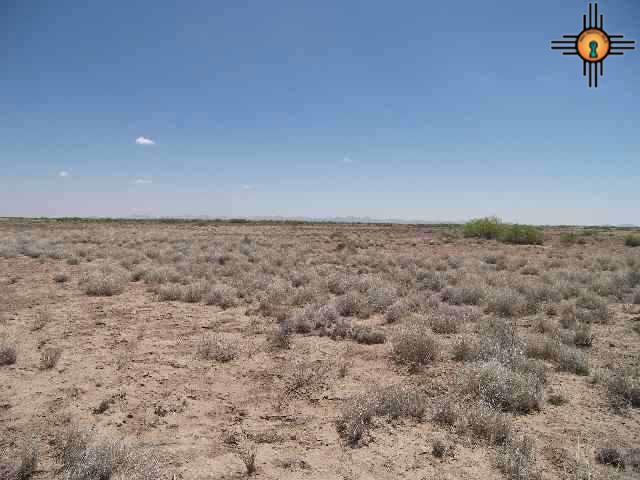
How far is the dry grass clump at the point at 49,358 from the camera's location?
5.99 meters

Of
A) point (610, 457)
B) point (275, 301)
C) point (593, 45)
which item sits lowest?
point (610, 457)

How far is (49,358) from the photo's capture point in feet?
19.9

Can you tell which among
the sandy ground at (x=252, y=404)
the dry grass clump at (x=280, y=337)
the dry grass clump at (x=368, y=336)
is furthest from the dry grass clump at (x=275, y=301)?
the dry grass clump at (x=368, y=336)

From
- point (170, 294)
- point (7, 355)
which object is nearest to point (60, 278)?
point (170, 294)

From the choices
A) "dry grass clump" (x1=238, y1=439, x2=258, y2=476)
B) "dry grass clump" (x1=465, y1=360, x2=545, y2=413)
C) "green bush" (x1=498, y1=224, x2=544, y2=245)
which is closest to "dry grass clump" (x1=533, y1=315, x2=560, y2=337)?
"dry grass clump" (x1=465, y1=360, x2=545, y2=413)

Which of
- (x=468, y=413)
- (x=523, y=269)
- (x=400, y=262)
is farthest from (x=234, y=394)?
(x=523, y=269)

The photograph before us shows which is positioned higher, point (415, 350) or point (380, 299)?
point (380, 299)

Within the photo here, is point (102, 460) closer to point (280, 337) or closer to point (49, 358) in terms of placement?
point (49, 358)

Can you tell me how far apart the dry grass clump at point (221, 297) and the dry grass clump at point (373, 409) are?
5872 mm

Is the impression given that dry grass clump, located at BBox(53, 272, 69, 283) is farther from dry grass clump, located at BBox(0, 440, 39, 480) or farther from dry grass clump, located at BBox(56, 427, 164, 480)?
dry grass clump, located at BBox(0, 440, 39, 480)

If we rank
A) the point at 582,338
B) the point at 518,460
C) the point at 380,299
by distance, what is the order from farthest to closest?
the point at 380,299, the point at 582,338, the point at 518,460

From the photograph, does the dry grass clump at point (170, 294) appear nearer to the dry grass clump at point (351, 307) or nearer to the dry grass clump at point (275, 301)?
the dry grass clump at point (275, 301)

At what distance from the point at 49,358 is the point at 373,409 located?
5.29 meters

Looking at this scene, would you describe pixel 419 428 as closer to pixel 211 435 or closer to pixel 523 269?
pixel 211 435
